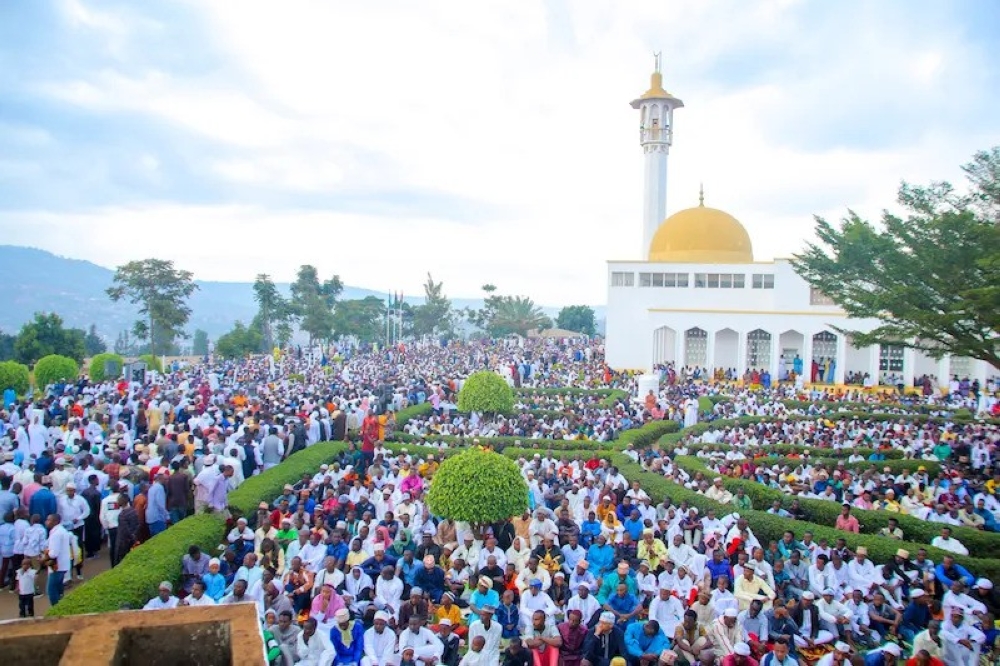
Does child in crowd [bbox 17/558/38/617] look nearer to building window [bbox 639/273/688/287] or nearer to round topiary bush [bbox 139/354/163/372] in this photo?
round topiary bush [bbox 139/354/163/372]

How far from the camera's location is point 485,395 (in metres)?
23.7

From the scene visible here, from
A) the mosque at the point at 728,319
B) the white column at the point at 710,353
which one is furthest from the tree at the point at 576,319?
the white column at the point at 710,353

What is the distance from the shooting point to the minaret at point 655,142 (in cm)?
4725

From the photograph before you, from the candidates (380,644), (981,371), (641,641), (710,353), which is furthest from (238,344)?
(641,641)

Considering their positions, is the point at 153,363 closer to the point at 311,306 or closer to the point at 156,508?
the point at 311,306

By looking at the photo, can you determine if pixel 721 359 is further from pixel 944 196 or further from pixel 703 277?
pixel 944 196

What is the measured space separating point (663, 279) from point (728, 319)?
4466mm

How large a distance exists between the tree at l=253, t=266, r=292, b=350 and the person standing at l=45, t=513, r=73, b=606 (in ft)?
140

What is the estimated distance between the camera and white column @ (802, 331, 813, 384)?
118 ft

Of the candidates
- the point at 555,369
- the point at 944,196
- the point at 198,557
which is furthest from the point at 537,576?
the point at 555,369

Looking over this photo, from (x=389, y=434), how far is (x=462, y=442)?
1.99 metres

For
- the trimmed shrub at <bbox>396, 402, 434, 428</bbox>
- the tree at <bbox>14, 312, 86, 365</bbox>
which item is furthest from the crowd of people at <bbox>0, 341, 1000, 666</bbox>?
the tree at <bbox>14, 312, 86, 365</bbox>

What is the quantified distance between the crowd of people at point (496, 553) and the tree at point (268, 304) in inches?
1317

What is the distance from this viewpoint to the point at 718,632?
879cm
